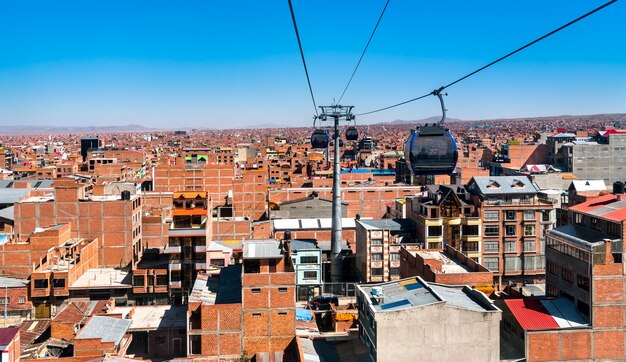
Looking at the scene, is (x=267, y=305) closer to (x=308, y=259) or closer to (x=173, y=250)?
(x=308, y=259)

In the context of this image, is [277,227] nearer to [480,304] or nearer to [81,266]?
[81,266]

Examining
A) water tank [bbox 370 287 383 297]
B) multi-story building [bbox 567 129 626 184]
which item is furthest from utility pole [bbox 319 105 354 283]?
multi-story building [bbox 567 129 626 184]

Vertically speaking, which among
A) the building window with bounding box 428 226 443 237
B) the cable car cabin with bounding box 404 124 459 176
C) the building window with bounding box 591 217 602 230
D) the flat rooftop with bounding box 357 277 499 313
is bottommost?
the flat rooftop with bounding box 357 277 499 313

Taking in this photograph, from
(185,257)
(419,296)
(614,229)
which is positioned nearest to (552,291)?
(614,229)

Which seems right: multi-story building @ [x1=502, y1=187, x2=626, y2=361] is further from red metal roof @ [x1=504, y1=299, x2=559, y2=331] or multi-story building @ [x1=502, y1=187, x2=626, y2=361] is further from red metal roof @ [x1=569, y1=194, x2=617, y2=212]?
red metal roof @ [x1=569, y1=194, x2=617, y2=212]

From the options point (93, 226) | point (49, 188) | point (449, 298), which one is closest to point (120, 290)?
point (93, 226)

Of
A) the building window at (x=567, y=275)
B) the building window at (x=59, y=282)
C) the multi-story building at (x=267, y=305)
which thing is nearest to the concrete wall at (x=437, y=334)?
the building window at (x=567, y=275)
